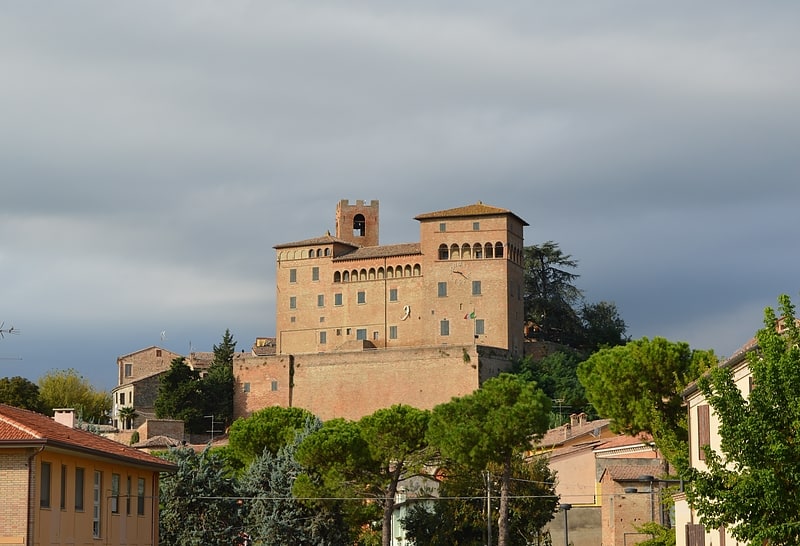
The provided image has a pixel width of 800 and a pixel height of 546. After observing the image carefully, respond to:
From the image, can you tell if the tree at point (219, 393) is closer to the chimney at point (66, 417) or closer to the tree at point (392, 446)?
the tree at point (392, 446)

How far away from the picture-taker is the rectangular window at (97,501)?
3006cm

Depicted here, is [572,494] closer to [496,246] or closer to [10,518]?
[10,518]

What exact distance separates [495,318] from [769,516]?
7863 cm

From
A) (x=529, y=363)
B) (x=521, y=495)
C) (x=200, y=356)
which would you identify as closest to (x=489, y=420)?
(x=521, y=495)

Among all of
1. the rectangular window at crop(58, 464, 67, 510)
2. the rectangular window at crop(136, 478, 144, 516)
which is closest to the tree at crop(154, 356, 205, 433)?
the rectangular window at crop(136, 478, 144, 516)

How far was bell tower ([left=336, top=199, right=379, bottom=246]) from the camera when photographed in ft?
370

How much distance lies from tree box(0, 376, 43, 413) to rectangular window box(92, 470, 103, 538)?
177ft

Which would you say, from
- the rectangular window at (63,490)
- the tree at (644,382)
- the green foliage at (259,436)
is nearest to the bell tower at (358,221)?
the green foliage at (259,436)

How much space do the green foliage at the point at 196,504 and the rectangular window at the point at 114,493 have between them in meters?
9.75

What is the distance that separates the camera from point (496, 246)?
99.8 metres

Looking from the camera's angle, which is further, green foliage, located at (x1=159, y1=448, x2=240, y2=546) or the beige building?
green foliage, located at (x1=159, y1=448, x2=240, y2=546)

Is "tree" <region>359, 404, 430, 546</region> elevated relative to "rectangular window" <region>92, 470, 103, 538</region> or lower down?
elevated

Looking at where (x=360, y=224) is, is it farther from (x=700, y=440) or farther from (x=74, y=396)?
(x=700, y=440)

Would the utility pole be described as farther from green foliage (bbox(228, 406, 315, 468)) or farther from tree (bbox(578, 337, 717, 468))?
green foliage (bbox(228, 406, 315, 468))
